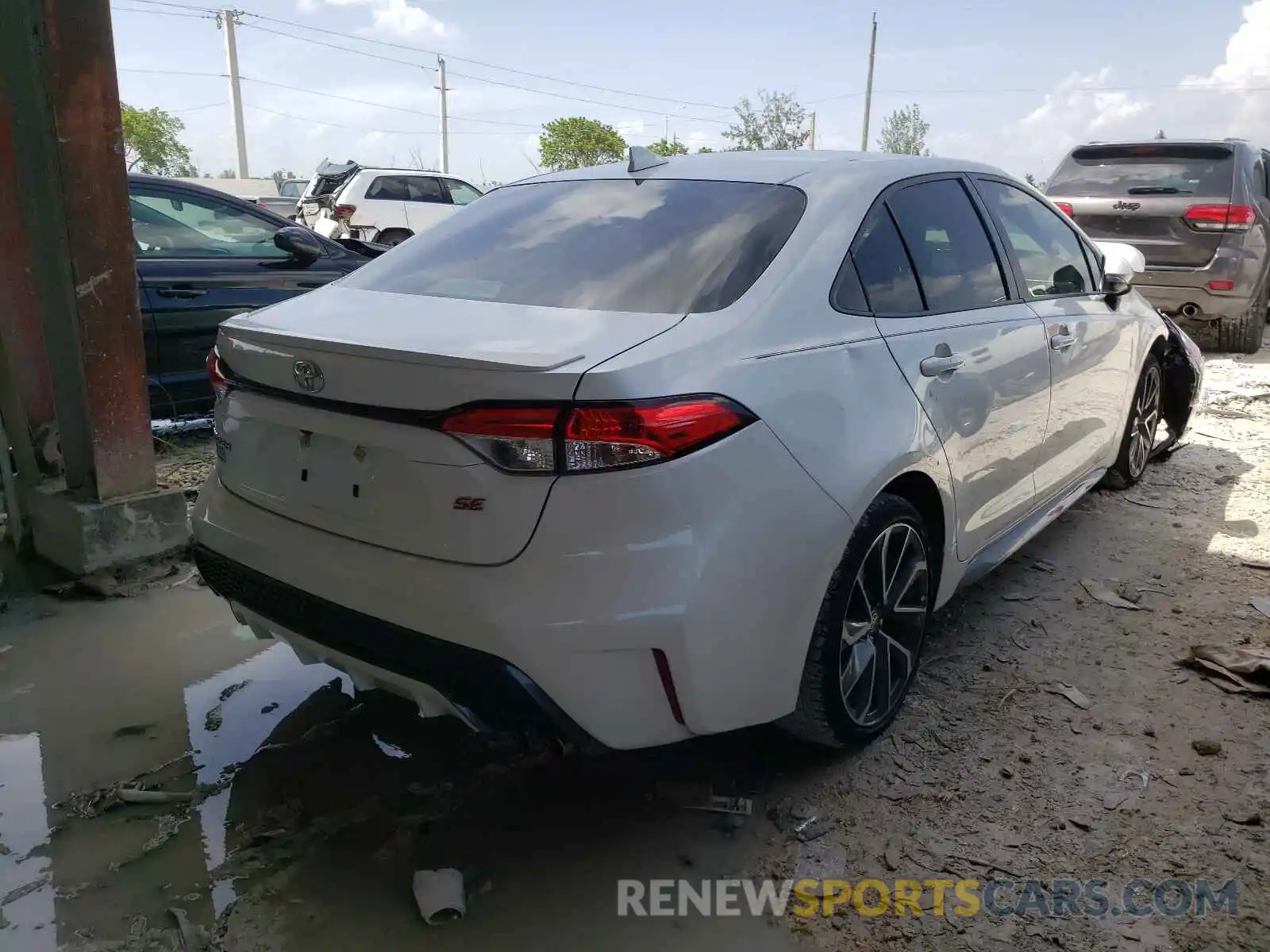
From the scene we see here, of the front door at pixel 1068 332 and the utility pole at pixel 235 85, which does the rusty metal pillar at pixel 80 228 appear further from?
the utility pole at pixel 235 85

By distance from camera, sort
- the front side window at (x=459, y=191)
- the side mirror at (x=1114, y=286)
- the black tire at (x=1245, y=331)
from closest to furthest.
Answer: the side mirror at (x=1114, y=286) → the black tire at (x=1245, y=331) → the front side window at (x=459, y=191)

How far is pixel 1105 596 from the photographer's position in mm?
3914

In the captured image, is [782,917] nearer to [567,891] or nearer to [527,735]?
[567,891]

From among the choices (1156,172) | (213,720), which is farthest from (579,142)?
(213,720)

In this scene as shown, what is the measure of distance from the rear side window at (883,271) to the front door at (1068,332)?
2.75ft

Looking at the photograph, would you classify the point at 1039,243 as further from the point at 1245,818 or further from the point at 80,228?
the point at 80,228

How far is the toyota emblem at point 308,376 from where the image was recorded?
2.19 m

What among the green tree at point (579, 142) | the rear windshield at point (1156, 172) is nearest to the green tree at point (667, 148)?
the green tree at point (579, 142)

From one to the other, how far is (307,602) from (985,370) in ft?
6.74

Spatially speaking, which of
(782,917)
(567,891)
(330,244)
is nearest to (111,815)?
(567,891)

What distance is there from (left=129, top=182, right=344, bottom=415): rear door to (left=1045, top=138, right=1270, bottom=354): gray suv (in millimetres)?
6472

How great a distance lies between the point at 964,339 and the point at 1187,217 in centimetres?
661

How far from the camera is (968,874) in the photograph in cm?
230

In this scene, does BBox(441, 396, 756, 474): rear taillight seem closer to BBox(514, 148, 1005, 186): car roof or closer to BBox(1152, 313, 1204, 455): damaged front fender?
BBox(514, 148, 1005, 186): car roof
